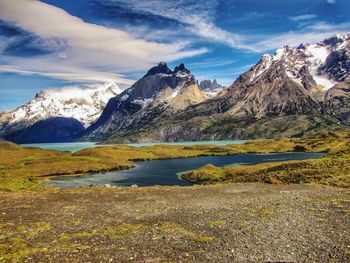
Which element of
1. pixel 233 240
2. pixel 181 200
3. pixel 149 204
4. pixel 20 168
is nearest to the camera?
pixel 233 240

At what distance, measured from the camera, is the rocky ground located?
29.0 meters

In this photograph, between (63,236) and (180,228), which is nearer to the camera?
(63,236)

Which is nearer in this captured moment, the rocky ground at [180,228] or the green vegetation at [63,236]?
the rocky ground at [180,228]

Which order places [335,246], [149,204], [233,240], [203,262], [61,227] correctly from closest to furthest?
[203,262] → [335,246] → [233,240] → [61,227] → [149,204]

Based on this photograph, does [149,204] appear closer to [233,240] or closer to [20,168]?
[233,240]

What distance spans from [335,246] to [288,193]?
3040 centimetres

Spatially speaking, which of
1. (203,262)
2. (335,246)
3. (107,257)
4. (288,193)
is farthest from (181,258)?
(288,193)

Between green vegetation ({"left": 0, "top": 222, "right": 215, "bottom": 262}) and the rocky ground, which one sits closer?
the rocky ground

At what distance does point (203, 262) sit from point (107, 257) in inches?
291

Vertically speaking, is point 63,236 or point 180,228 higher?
point 63,236

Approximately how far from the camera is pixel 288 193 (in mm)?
59531

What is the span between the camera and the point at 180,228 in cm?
3731

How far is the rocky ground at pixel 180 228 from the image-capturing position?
29016 millimetres

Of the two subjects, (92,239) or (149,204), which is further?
(149,204)
